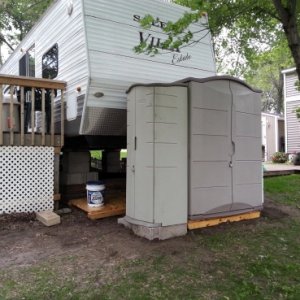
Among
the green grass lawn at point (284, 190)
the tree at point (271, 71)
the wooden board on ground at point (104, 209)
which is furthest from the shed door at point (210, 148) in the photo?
the tree at point (271, 71)

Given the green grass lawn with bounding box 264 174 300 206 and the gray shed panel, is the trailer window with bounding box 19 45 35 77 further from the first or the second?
the green grass lawn with bounding box 264 174 300 206

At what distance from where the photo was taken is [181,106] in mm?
5074

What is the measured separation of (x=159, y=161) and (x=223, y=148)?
120cm

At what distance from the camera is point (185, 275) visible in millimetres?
3701

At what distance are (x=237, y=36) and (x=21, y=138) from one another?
7.54 metres

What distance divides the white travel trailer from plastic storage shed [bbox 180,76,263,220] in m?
1.02

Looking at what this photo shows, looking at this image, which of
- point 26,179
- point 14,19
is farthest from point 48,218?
point 14,19

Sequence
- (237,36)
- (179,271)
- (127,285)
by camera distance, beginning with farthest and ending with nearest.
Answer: (237,36)
(179,271)
(127,285)

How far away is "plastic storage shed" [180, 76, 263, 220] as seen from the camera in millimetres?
5176

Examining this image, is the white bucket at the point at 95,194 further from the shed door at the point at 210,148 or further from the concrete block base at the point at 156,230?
the shed door at the point at 210,148

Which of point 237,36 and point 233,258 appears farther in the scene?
point 237,36

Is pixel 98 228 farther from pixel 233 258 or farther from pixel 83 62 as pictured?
pixel 83 62

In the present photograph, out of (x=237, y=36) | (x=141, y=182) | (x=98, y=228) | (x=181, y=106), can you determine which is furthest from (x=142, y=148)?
(x=237, y=36)

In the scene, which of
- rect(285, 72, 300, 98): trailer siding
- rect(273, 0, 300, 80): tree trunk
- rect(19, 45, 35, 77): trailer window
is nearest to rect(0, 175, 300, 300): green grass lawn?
rect(273, 0, 300, 80): tree trunk
